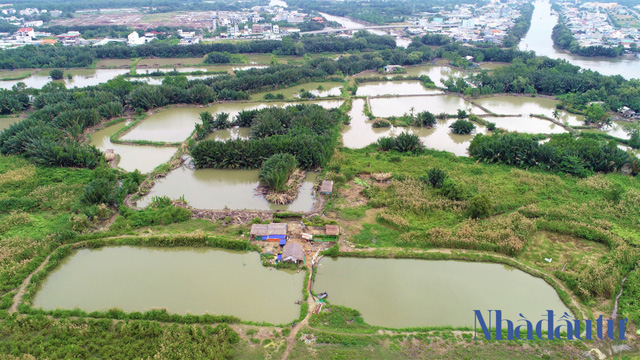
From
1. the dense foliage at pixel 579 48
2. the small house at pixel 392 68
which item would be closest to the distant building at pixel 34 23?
the small house at pixel 392 68

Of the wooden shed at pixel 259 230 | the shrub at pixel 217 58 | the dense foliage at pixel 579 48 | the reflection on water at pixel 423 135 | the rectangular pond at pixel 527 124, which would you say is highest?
the dense foliage at pixel 579 48

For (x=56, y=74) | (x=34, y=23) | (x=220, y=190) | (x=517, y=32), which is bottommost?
(x=220, y=190)

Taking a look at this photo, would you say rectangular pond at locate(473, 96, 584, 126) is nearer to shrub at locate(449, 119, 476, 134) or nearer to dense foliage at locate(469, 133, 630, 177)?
shrub at locate(449, 119, 476, 134)

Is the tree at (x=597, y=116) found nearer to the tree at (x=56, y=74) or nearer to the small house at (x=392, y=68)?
the small house at (x=392, y=68)

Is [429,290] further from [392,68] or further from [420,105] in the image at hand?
[392,68]

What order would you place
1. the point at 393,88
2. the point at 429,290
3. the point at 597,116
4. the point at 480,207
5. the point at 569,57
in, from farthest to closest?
the point at 569,57, the point at 393,88, the point at 597,116, the point at 480,207, the point at 429,290

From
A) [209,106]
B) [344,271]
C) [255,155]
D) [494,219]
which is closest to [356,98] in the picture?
[209,106]

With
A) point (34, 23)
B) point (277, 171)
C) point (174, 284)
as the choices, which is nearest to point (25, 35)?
point (34, 23)
